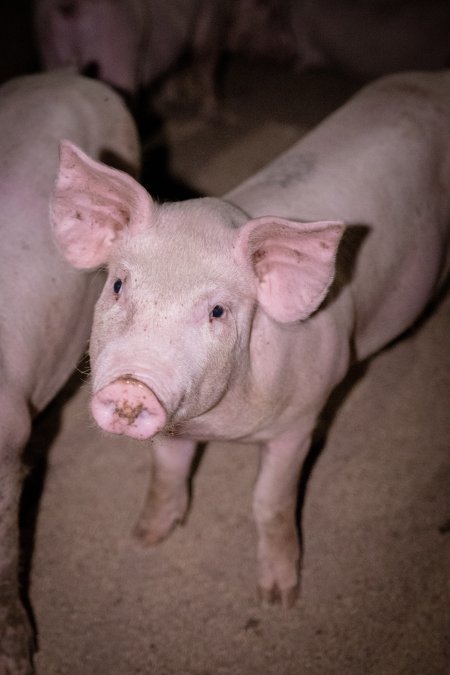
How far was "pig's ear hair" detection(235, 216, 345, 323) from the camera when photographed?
1511 mm

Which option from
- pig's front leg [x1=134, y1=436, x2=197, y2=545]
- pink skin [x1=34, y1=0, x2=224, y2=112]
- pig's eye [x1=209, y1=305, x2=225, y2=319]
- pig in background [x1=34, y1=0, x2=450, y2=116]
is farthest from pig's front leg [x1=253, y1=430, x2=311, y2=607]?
pig in background [x1=34, y1=0, x2=450, y2=116]

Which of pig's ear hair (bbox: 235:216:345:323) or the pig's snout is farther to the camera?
pig's ear hair (bbox: 235:216:345:323)

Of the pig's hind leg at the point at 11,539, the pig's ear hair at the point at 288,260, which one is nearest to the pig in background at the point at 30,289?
the pig's hind leg at the point at 11,539

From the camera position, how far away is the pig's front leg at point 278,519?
2.06 metres

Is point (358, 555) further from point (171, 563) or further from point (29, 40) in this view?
point (29, 40)

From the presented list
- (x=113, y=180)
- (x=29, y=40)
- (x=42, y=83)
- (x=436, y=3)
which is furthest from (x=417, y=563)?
(x=29, y=40)

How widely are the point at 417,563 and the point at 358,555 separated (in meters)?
Result: 0.20

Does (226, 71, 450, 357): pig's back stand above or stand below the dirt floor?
above

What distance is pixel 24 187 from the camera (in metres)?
2.20

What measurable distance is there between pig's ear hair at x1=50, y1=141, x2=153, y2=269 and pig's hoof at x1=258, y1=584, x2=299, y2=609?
1.19 metres

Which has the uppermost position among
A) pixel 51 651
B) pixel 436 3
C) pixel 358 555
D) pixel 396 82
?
pixel 396 82

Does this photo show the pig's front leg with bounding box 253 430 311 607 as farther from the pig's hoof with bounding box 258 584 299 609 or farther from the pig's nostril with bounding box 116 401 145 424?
the pig's nostril with bounding box 116 401 145 424

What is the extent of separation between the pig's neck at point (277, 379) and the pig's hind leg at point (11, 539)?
516mm

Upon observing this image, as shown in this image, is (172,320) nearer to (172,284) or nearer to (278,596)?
(172,284)
